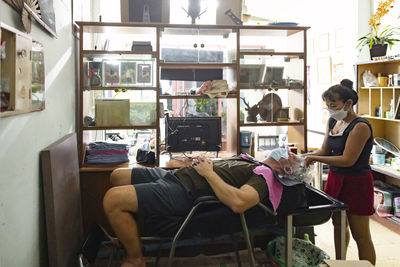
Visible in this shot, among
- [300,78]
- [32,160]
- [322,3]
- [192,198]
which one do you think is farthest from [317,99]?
[32,160]

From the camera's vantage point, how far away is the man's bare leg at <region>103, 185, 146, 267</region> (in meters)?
2.10

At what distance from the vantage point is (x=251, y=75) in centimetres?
345

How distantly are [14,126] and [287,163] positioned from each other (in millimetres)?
1585

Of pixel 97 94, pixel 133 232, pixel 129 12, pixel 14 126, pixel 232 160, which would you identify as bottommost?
pixel 133 232

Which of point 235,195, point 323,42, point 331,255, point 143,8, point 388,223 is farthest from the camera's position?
point 323,42

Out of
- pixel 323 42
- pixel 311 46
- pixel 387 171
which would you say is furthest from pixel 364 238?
pixel 311 46

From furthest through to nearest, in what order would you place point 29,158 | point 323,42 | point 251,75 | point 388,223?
point 323,42
point 388,223
point 251,75
point 29,158

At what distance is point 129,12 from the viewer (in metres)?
3.32

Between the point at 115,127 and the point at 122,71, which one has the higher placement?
the point at 122,71

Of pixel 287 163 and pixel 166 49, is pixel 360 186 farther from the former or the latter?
pixel 166 49

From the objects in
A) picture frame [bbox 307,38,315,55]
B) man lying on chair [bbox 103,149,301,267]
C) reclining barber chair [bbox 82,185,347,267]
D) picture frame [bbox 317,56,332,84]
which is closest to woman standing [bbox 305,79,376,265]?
reclining barber chair [bbox 82,185,347,267]

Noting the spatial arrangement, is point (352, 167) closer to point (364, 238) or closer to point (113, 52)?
point (364, 238)

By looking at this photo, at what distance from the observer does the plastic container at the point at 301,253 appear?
2473 millimetres

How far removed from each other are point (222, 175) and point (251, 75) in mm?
1429
